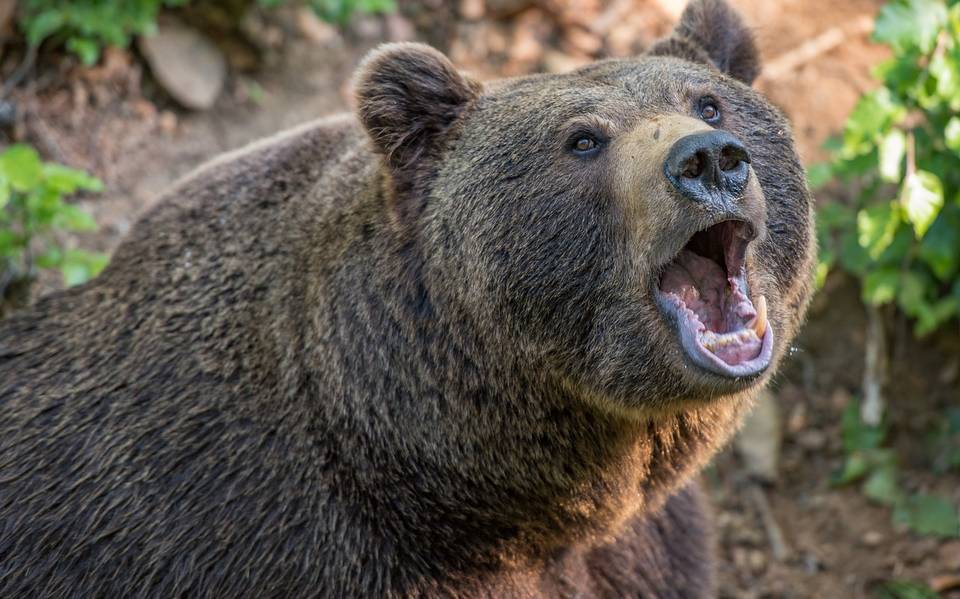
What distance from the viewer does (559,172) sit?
12.6 ft

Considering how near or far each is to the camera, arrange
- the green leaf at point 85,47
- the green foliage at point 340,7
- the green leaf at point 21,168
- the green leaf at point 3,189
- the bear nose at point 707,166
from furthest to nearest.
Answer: the green foliage at point 340,7
the green leaf at point 85,47
the green leaf at point 21,168
the green leaf at point 3,189
the bear nose at point 707,166

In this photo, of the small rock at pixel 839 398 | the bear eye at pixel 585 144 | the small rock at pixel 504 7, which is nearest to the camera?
the bear eye at pixel 585 144

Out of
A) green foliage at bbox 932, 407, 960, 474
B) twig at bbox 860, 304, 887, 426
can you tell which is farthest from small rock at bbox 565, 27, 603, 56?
green foliage at bbox 932, 407, 960, 474

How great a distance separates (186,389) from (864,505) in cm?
432

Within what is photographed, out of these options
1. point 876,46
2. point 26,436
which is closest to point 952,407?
point 876,46

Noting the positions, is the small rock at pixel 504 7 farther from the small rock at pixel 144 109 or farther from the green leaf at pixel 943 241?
the green leaf at pixel 943 241

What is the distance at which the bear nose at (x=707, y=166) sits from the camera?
339 cm

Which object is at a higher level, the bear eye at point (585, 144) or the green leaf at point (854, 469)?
the bear eye at point (585, 144)

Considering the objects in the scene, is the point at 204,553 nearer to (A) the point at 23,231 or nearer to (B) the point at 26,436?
(B) the point at 26,436

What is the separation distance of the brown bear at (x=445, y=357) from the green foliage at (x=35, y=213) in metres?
1.09

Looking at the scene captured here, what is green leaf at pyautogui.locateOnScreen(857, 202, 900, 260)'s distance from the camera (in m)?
6.10

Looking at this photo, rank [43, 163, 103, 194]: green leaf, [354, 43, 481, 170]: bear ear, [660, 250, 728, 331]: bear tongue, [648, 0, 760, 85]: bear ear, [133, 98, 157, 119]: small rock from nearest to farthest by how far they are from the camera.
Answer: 1. [660, 250, 728, 331]: bear tongue
2. [354, 43, 481, 170]: bear ear
3. [648, 0, 760, 85]: bear ear
4. [43, 163, 103, 194]: green leaf
5. [133, 98, 157, 119]: small rock

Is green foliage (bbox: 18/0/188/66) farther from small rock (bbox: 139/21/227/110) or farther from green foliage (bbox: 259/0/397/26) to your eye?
green foliage (bbox: 259/0/397/26)

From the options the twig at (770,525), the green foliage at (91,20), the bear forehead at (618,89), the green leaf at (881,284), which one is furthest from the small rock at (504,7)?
the bear forehead at (618,89)
